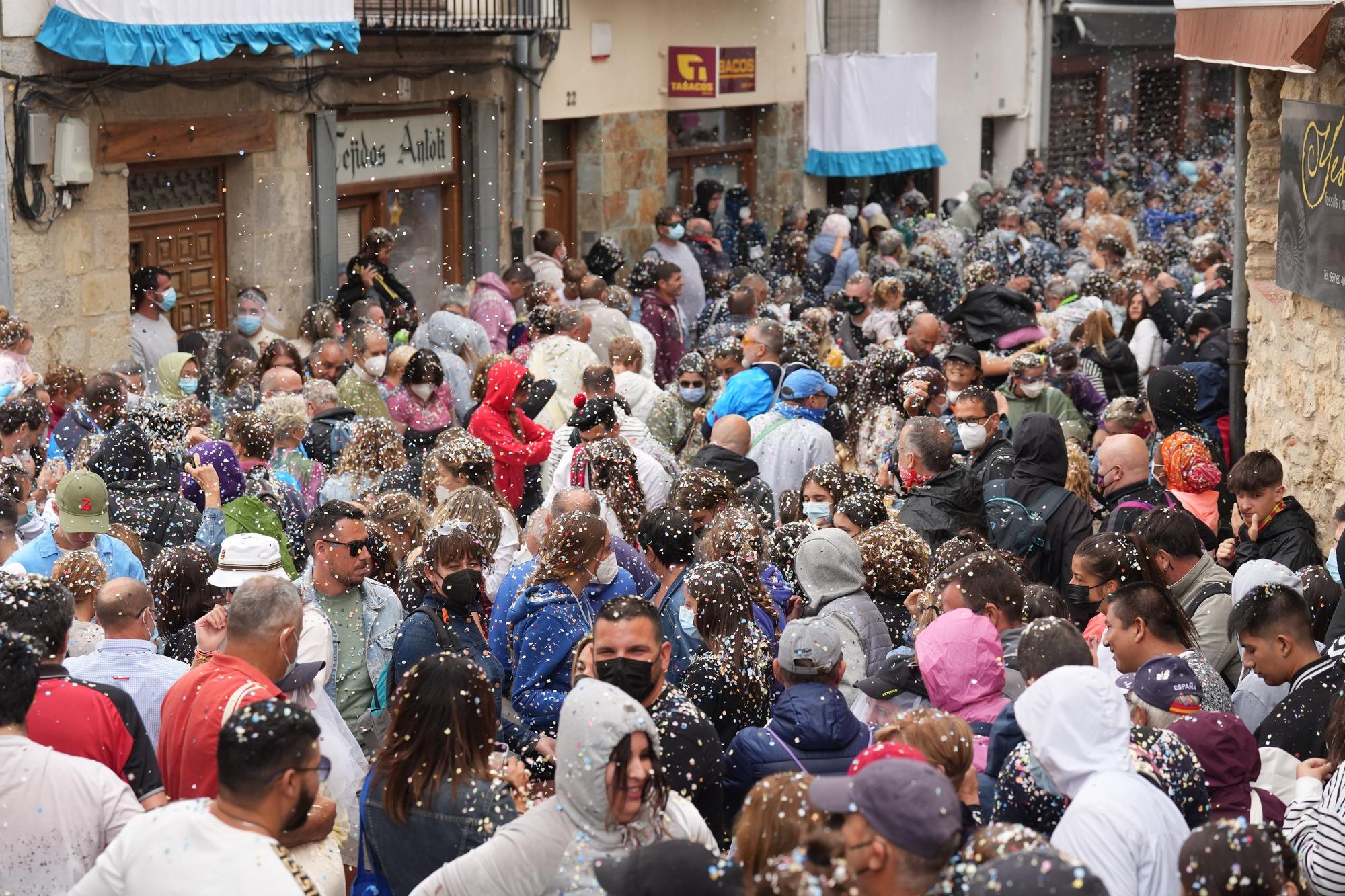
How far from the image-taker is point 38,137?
10.1 meters

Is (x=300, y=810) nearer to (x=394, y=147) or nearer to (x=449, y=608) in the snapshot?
(x=449, y=608)

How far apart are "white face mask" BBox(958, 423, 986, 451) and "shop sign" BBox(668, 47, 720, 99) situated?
421 inches

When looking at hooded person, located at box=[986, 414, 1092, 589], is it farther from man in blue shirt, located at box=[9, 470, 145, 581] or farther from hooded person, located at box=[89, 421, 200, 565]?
man in blue shirt, located at box=[9, 470, 145, 581]

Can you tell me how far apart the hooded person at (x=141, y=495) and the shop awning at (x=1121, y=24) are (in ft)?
68.6

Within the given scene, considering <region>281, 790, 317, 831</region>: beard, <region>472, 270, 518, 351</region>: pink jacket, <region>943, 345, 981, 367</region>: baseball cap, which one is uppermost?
<region>472, 270, 518, 351</region>: pink jacket

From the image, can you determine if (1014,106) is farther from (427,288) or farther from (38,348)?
(38,348)

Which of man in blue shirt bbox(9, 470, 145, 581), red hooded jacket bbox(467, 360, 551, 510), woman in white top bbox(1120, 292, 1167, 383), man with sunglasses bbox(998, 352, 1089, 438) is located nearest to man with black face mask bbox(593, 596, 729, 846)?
man in blue shirt bbox(9, 470, 145, 581)

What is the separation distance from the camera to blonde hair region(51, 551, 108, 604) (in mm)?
5012

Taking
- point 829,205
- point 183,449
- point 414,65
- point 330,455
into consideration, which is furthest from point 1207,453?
point 829,205

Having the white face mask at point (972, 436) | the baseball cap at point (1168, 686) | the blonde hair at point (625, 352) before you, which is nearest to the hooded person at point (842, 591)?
the baseball cap at point (1168, 686)

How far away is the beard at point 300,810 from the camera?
3.34 m

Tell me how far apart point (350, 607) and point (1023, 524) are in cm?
287

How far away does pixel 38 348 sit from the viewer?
34.1 feet

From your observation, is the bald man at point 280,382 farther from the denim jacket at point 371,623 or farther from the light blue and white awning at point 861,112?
the light blue and white awning at point 861,112
